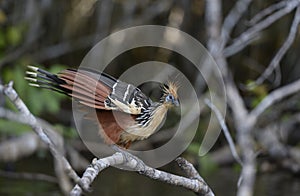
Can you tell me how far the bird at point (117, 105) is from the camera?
2887 millimetres

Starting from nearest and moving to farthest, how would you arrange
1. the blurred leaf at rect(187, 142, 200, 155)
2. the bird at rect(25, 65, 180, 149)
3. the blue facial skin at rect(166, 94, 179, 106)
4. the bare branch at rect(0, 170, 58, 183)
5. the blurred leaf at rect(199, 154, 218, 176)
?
the bird at rect(25, 65, 180, 149), the blue facial skin at rect(166, 94, 179, 106), the bare branch at rect(0, 170, 58, 183), the blurred leaf at rect(187, 142, 200, 155), the blurred leaf at rect(199, 154, 218, 176)

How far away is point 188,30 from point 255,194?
1.92 m

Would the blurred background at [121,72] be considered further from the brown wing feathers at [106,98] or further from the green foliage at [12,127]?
the brown wing feathers at [106,98]

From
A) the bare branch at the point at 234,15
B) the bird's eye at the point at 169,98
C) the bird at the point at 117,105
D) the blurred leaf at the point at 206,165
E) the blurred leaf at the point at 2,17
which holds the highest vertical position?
the bare branch at the point at 234,15

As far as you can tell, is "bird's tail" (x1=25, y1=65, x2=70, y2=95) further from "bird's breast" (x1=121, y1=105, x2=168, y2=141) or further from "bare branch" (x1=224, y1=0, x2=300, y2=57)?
"bare branch" (x1=224, y1=0, x2=300, y2=57)

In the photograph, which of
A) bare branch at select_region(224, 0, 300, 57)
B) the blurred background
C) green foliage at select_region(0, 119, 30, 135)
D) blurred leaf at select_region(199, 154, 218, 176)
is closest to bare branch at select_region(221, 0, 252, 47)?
the blurred background

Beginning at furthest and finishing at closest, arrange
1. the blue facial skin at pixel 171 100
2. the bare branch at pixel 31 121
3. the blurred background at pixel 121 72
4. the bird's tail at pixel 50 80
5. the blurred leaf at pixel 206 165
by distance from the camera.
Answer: the blurred leaf at pixel 206 165 → the blurred background at pixel 121 72 → the blue facial skin at pixel 171 100 → the bird's tail at pixel 50 80 → the bare branch at pixel 31 121

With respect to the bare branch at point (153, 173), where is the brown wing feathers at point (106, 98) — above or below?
above

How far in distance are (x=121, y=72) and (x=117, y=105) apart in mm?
3139

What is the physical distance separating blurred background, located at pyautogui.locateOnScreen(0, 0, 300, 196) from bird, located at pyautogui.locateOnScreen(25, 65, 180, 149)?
1.68 meters

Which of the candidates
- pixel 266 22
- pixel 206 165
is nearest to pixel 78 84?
pixel 266 22

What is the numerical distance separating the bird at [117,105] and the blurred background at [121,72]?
66.0 inches

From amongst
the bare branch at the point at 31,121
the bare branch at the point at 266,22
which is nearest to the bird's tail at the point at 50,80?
the bare branch at the point at 31,121

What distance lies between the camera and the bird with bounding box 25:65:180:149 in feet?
9.47
